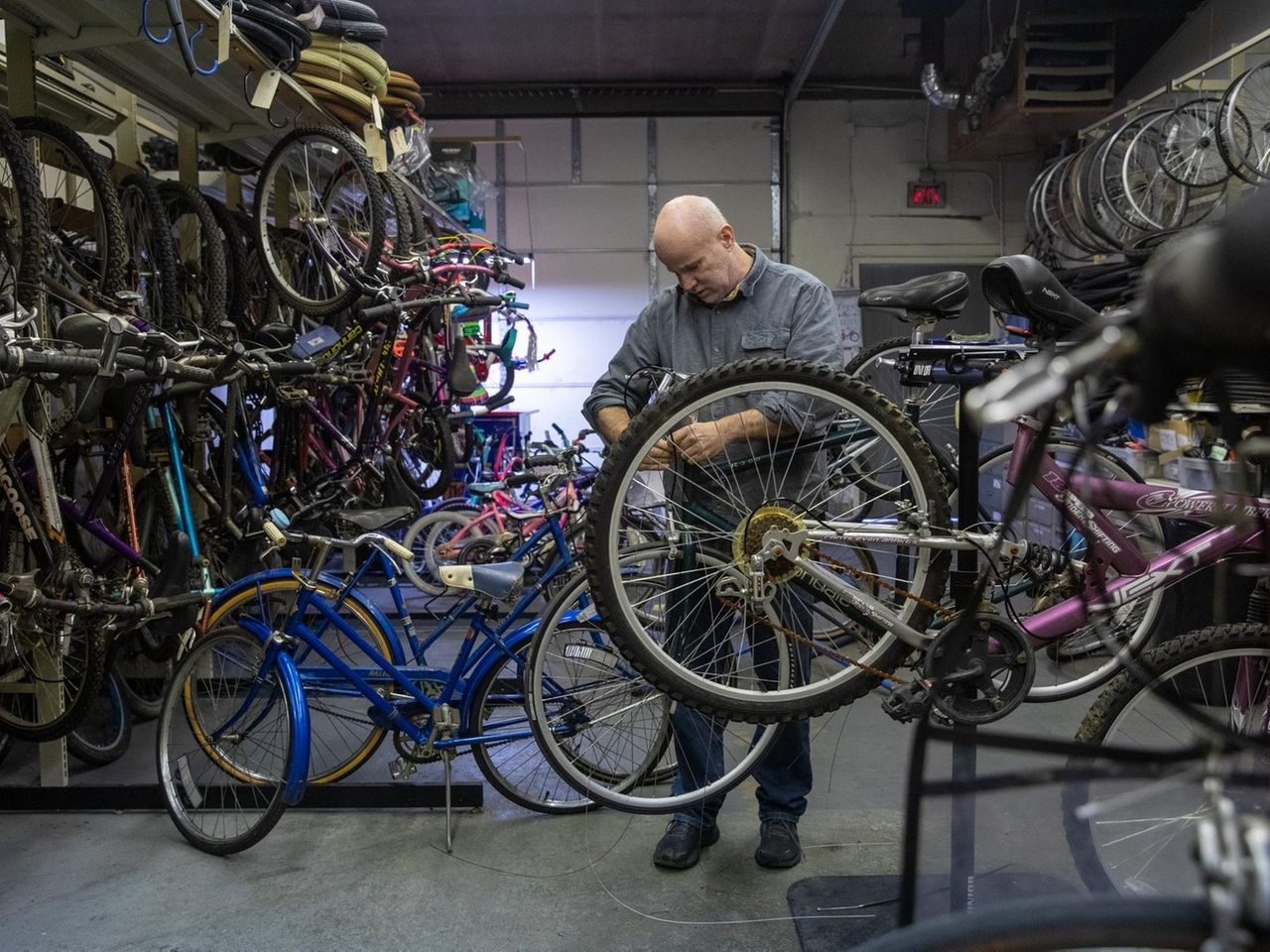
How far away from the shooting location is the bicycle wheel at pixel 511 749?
8.71 ft

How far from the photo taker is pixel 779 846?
245 cm

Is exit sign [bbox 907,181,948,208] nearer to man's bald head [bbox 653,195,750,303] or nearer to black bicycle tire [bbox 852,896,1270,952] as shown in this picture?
man's bald head [bbox 653,195,750,303]

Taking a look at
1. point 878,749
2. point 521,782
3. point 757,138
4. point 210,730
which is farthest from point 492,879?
point 757,138

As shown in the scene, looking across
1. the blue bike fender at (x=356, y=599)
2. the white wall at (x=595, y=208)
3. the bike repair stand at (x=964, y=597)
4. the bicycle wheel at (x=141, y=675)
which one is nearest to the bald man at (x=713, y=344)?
the bike repair stand at (x=964, y=597)

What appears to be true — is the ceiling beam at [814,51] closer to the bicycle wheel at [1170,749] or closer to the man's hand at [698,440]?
the man's hand at [698,440]

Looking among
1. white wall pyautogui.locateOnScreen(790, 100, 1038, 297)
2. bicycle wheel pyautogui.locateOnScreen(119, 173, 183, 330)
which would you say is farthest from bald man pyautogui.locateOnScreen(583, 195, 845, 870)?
white wall pyautogui.locateOnScreen(790, 100, 1038, 297)

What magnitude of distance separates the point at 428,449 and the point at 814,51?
3.96 meters

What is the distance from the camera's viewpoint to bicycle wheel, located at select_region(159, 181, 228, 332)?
3.55 metres

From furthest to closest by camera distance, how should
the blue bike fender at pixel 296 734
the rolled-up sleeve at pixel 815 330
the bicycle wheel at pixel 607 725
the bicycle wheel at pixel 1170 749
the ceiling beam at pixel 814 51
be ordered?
1. the ceiling beam at pixel 814 51
2. the blue bike fender at pixel 296 734
3. the bicycle wheel at pixel 607 725
4. the rolled-up sleeve at pixel 815 330
5. the bicycle wheel at pixel 1170 749

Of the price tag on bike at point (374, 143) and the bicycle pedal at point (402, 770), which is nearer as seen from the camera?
the bicycle pedal at point (402, 770)

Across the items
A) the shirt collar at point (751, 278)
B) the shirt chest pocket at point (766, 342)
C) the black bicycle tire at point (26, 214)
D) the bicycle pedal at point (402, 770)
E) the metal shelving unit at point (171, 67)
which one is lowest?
the bicycle pedal at point (402, 770)

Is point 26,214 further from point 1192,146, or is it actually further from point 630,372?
point 1192,146

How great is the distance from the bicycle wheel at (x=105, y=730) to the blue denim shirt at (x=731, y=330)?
80.1 inches

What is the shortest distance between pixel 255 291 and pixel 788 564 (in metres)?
3.46
